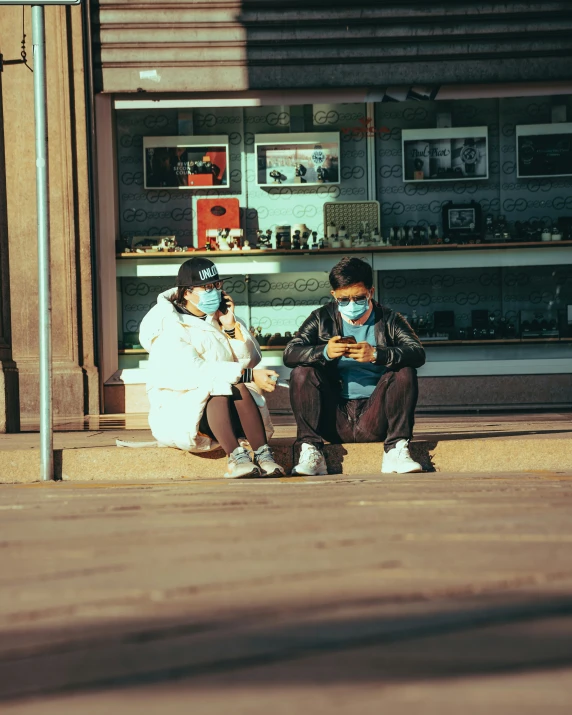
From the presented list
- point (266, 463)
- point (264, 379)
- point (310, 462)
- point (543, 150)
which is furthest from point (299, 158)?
point (266, 463)

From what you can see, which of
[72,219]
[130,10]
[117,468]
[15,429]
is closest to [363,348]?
[117,468]

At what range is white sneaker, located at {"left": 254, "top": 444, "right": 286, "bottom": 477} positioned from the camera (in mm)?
5996

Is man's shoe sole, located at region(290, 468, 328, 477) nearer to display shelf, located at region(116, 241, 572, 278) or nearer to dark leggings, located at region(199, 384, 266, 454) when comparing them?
dark leggings, located at region(199, 384, 266, 454)

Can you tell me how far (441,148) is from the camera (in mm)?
11344

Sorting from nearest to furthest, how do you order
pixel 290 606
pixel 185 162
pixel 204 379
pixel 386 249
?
pixel 290 606
pixel 204 379
pixel 386 249
pixel 185 162

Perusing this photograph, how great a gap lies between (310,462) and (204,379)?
74cm

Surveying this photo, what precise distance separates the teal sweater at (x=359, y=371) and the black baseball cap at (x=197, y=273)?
0.86 meters

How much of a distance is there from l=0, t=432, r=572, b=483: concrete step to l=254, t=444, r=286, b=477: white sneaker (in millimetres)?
330

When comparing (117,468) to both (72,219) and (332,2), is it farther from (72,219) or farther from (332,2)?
(332,2)

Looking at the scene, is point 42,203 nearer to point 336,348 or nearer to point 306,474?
point 336,348

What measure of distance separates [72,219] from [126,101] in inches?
52.7

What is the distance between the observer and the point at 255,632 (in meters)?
2.59

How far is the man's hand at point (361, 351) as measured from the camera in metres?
6.10

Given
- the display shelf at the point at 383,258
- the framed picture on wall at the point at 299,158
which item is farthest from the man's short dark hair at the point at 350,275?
the framed picture on wall at the point at 299,158
